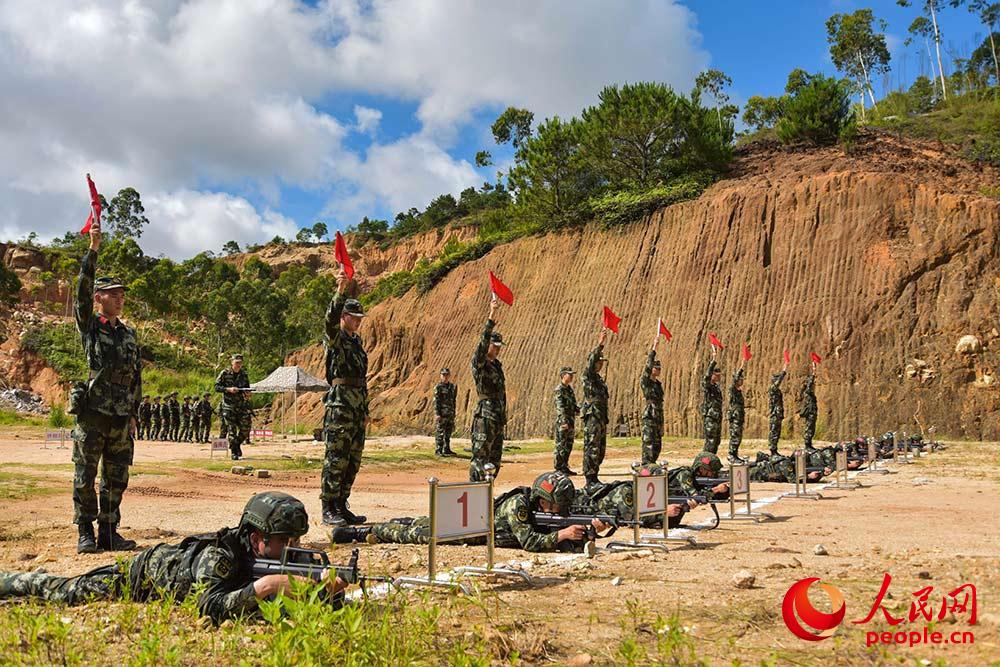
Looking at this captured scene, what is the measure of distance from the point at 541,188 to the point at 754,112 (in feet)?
117

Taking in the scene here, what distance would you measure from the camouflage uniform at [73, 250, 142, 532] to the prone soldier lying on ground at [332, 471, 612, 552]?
6.50ft

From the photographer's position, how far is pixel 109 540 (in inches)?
270

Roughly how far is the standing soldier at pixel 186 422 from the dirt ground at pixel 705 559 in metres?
15.0

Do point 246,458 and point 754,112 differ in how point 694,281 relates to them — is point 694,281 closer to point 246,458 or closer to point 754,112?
point 246,458

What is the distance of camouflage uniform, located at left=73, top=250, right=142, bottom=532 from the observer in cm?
688

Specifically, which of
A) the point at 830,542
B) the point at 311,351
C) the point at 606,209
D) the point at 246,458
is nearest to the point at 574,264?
the point at 606,209

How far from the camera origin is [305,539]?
748 cm

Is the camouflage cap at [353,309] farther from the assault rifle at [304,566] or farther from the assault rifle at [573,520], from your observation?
the assault rifle at [304,566]

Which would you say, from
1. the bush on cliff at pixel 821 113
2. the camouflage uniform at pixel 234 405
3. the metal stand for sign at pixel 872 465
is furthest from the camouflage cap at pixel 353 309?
the bush on cliff at pixel 821 113

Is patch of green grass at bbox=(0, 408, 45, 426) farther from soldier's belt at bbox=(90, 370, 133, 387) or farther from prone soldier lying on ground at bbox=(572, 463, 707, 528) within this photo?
prone soldier lying on ground at bbox=(572, 463, 707, 528)

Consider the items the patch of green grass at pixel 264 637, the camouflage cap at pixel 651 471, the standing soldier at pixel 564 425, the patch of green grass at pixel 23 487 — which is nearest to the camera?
the patch of green grass at pixel 264 637

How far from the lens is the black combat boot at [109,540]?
6844mm

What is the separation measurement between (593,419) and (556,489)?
6.14 metres

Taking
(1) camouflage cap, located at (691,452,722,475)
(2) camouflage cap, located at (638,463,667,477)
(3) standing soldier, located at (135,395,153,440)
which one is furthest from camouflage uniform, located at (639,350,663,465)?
(3) standing soldier, located at (135,395,153,440)
